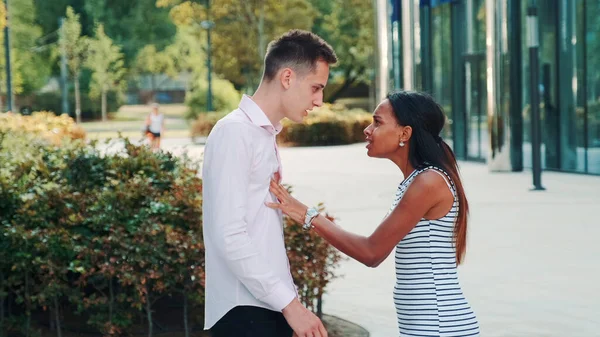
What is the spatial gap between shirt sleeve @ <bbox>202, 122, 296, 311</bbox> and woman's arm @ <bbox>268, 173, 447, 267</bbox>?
387 mm

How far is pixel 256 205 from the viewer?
9.34ft

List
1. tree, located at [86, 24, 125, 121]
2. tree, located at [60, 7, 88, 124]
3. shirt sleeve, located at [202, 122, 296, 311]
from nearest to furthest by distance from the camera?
shirt sleeve, located at [202, 122, 296, 311]
tree, located at [60, 7, 88, 124]
tree, located at [86, 24, 125, 121]

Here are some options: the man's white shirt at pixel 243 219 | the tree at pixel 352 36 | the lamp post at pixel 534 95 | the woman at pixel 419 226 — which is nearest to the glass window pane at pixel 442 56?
the lamp post at pixel 534 95

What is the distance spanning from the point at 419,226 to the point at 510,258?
724 centimetres

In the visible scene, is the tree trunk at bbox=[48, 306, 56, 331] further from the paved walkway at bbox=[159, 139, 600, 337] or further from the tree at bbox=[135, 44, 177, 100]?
the tree at bbox=[135, 44, 177, 100]

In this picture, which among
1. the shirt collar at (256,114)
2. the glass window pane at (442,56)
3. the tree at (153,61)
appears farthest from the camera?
the tree at (153,61)

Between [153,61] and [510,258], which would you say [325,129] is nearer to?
[510,258]

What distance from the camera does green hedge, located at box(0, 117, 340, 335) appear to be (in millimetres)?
6012

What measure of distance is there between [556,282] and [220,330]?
6416 mm

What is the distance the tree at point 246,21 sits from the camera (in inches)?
2000

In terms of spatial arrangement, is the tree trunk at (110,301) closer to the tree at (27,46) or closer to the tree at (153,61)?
the tree at (27,46)

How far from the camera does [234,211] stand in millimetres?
2734

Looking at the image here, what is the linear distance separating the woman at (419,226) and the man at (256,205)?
0.85 feet

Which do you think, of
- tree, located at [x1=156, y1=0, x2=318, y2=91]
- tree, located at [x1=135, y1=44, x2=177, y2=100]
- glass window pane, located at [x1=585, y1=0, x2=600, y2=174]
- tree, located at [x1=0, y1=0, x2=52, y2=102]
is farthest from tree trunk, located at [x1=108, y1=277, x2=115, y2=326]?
tree, located at [x1=135, y1=44, x2=177, y2=100]
